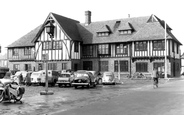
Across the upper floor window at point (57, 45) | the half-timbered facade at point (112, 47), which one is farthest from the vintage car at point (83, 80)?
the upper floor window at point (57, 45)

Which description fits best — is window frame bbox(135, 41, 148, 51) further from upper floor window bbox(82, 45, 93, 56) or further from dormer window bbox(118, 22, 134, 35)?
upper floor window bbox(82, 45, 93, 56)

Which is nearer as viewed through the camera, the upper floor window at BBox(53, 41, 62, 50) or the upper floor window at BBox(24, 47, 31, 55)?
the upper floor window at BBox(53, 41, 62, 50)

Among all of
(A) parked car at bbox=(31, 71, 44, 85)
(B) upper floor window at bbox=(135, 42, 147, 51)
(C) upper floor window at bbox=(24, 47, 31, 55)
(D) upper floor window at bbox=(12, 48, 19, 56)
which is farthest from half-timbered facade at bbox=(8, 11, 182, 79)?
(A) parked car at bbox=(31, 71, 44, 85)

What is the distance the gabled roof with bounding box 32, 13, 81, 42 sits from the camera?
39.6 metres

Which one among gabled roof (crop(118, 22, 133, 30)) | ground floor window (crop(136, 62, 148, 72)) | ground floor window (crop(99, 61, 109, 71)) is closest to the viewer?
ground floor window (crop(136, 62, 148, 72))

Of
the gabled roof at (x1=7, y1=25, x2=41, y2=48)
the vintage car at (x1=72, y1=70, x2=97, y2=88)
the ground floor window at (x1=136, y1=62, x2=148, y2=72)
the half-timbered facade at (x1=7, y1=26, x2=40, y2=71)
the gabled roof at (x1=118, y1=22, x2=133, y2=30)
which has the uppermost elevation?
the gabled roof at (x1=118, y1=22, x2=133, y2=30)

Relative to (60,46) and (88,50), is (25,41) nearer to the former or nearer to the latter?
(60,46)

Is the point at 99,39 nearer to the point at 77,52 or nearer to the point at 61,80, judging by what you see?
the point at 77,52

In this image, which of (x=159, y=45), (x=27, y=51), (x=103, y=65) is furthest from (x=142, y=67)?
(x=27, y=51)

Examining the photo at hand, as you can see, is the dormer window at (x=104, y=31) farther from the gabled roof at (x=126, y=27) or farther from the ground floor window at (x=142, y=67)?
the ground floor window at (x=142, y=67)

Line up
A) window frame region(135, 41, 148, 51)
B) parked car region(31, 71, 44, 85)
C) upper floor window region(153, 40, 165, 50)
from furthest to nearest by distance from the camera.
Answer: window frame region(135, 41, 148, 51) → upper floor window region(153, 40, 165, 50) → parked car region(31, 71, 44, 85)

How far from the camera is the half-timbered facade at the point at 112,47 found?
37156 millimetres

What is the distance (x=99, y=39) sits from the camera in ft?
136

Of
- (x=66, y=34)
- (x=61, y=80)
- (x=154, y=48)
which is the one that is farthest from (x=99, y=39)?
(x=61, y=80)
